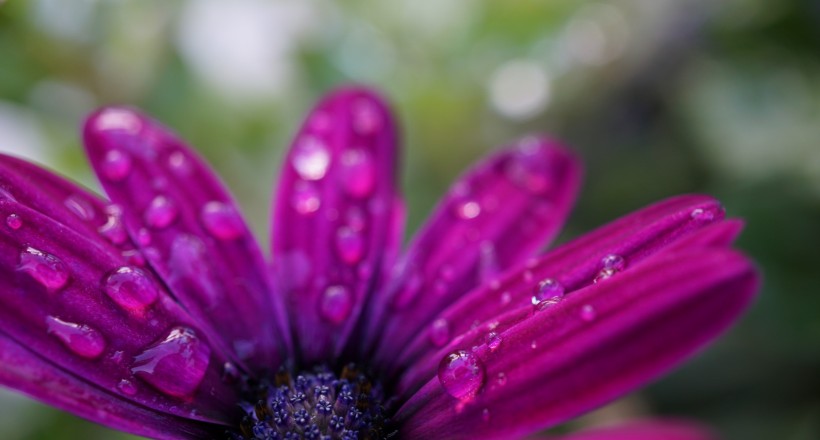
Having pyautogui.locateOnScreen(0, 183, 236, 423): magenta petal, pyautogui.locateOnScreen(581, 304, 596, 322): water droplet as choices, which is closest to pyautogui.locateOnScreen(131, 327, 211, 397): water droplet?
pyautogui.locateOnScreen(0, 183, 236, 423): magenta petal

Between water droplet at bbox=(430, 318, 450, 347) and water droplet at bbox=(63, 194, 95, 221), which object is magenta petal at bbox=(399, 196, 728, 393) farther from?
water droplet at bbox=(63, 194, 95, 221)

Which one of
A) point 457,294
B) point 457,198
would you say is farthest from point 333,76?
point 457,294

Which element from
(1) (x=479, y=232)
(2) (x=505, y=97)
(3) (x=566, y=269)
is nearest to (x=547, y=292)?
(3) (x=566, y=269)

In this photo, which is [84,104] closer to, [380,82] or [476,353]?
[380,82]

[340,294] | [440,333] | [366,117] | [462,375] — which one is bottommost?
[462,375]

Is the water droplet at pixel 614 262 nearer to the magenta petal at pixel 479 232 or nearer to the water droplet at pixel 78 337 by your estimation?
the magenta petal at pixel 479 232

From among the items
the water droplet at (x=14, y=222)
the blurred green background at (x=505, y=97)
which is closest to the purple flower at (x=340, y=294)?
the water droplet at (x=14, y=222)

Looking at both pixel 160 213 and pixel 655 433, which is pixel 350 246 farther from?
pixel 655 433
